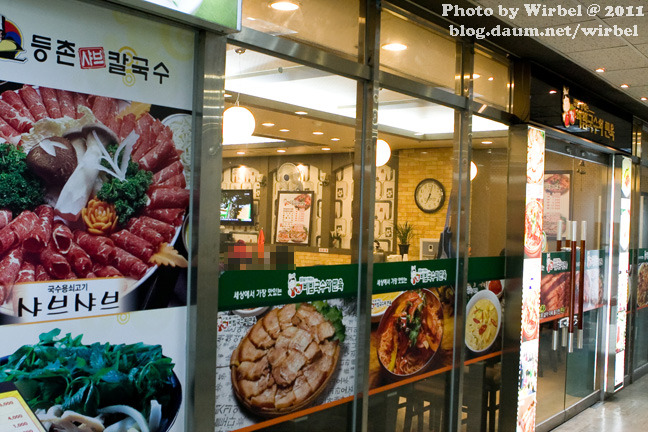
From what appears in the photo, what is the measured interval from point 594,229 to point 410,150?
138 inches

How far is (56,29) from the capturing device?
92.5 inches

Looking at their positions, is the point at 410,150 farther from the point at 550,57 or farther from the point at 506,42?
the point at 550,57

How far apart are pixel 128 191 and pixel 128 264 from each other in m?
0.29

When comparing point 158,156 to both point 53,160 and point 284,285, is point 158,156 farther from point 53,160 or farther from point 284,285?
point 284,285

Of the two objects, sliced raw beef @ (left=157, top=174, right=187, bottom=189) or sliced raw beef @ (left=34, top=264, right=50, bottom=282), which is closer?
sliced raw beef @ (left=34, top=264, right=50, bottom=282)

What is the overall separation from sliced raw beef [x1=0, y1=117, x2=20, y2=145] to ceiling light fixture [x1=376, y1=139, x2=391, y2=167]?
6.85 ft

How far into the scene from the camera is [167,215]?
274 centimetres

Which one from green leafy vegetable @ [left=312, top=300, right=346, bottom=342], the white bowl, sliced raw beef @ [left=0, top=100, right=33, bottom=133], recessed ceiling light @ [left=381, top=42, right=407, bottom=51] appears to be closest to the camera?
sliced raw beef @ [left=0, top=100, right=33, bottom=133]

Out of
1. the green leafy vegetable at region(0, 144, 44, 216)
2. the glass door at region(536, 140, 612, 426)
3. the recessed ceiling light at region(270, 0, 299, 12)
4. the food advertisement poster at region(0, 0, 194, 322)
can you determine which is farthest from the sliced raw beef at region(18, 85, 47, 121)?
the glass door at region(536, 140, 612, 426)

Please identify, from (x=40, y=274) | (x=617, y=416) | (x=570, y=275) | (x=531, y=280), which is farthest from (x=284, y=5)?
(x=617, y=416)

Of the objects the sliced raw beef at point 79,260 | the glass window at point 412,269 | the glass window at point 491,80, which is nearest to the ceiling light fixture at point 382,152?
the glass window at point 412,269

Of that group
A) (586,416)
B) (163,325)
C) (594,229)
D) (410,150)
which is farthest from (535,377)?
(163,325)

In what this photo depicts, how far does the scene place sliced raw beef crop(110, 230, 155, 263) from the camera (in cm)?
258

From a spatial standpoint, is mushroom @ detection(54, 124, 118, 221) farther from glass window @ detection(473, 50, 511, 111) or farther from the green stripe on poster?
glass window @ detection(473, 50, 511, 111)
